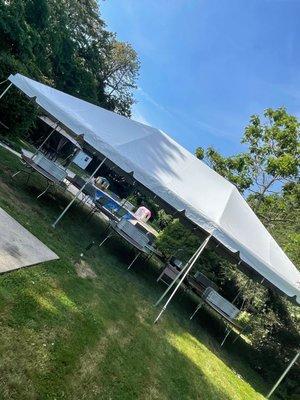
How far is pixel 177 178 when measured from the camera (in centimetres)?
923

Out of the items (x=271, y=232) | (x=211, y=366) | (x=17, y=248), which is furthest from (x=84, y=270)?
(x=271, y=232)

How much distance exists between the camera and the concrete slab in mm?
5254

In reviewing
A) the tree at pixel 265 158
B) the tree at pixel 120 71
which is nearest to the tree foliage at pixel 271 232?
the tree at pixel 265 158

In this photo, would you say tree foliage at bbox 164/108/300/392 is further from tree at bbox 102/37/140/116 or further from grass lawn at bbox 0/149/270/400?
tree at bbox 102/37/140/116

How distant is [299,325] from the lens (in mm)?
10117

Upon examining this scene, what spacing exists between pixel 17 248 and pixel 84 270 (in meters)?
1.58

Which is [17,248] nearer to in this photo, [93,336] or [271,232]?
[93,336]

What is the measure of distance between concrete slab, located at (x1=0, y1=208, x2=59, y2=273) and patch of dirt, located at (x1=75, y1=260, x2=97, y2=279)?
50 centimetres

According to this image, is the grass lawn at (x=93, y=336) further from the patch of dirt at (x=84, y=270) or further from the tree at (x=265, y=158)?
the tree at (x=265, y=158)

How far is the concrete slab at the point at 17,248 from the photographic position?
5.25 m

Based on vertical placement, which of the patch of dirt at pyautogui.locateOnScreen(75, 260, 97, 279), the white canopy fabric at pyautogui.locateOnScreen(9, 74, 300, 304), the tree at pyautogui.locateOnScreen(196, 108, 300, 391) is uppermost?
the tree at pyautogui.locateOnScreen(196, 108, 300, 391)

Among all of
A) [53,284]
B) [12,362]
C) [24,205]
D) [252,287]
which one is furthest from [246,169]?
[12,362]

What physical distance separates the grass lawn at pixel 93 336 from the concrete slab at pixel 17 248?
0.58 feet

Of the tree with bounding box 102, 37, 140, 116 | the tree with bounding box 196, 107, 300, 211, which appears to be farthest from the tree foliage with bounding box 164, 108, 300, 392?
the tree with bounding box 102, 37, 140, 116
